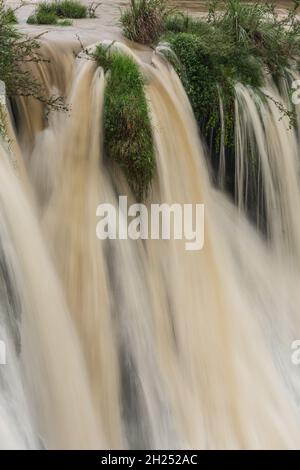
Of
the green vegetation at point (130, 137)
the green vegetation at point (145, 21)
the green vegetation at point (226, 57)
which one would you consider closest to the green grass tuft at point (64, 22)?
the green vegetation at point (145, 21)

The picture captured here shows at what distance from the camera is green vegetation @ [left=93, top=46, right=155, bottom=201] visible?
5.39 meters

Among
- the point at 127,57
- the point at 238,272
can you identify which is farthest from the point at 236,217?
the point at 127,57

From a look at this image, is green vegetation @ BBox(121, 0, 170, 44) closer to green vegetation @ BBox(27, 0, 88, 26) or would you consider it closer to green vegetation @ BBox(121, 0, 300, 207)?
green vegetation @ BBox(121, 0, 300, 207)

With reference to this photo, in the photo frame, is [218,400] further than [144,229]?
No

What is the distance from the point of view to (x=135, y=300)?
509cm

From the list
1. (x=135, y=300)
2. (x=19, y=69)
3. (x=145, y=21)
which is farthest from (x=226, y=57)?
(x=135, y=300)

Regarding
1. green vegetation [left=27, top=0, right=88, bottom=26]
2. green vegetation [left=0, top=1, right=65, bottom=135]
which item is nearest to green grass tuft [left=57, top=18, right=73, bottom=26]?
green vegetation [left=27, top=0, right=88, bottom=26]

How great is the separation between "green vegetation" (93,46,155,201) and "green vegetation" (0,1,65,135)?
44cm

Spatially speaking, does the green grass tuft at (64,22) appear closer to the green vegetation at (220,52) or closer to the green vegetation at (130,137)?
the green vegetation at (220,52)

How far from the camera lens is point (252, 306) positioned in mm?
5781

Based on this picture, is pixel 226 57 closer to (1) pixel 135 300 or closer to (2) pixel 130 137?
(2) pixel 130 137
